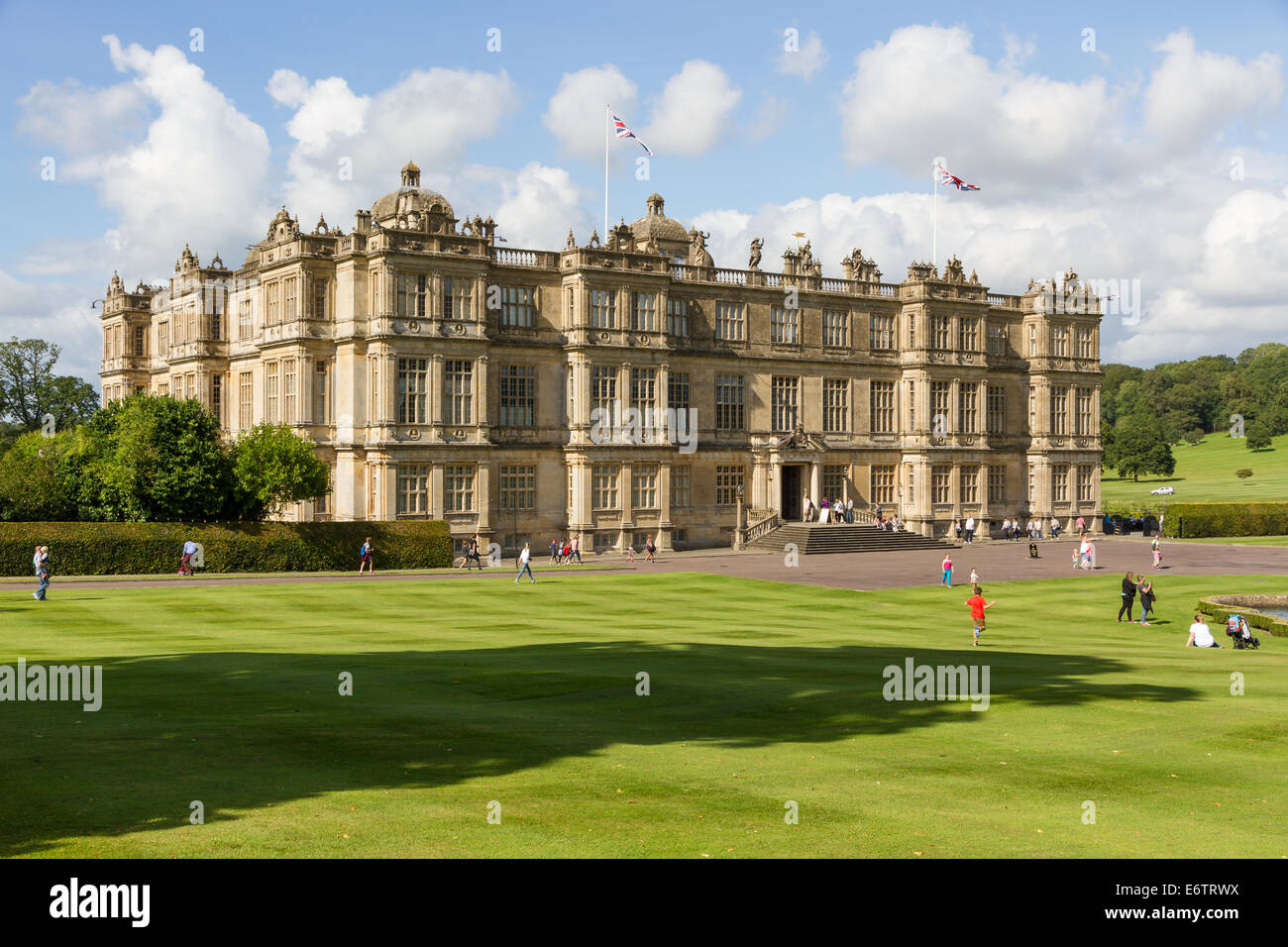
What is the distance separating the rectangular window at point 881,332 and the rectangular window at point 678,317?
586 inches

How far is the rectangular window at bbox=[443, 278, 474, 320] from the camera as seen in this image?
213 ft

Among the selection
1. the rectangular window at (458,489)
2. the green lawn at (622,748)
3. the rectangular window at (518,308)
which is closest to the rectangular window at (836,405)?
the rectangular window at (518,308)

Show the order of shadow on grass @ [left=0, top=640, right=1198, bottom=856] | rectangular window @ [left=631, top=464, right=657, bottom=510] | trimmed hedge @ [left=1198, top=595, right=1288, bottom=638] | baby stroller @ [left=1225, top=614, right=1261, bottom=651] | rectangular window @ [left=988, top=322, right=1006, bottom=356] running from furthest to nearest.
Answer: rectangular window @ [left=988, top=322, right=1006, bottom=356], rectangular window @ [left=631, top=464, right=657, bottom=510], trimmed hedge @ [left=1198, top=595, right=1288, bottom=638], baby stroller @ [left=1225, top=614, right=1261, bottom=651], shadow on grass @ [left=0, top=640, right=1198, bottom=856]

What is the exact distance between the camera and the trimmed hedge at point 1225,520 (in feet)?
282

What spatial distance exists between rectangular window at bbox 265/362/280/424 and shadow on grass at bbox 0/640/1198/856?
43.0 m

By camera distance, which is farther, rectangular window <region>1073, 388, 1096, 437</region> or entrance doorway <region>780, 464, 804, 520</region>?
rectangular window <region>1073, 388, 1096, 437</region>

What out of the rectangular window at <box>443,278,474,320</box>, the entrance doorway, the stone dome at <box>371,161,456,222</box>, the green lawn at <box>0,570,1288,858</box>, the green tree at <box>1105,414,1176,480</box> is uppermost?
the stone dome at <box>371,161,456,222</box>

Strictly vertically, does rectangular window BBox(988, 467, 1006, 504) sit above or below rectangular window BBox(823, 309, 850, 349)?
below

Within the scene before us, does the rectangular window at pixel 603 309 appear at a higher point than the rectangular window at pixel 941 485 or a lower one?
higher

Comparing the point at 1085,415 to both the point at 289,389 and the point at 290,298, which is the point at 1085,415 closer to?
the point at 289,389

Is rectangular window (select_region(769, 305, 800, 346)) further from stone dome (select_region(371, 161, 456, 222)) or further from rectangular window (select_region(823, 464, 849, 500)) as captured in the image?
stone dome (select_region(371, 161, 456, 222))

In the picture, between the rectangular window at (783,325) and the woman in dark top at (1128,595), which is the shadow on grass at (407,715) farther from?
the rectangular window at (783,325)

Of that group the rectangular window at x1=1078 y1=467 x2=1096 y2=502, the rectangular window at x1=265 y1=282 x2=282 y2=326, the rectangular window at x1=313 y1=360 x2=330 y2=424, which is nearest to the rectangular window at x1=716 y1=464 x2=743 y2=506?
the rectangular window at x1=313 y1=360 x2=330 y2=424
